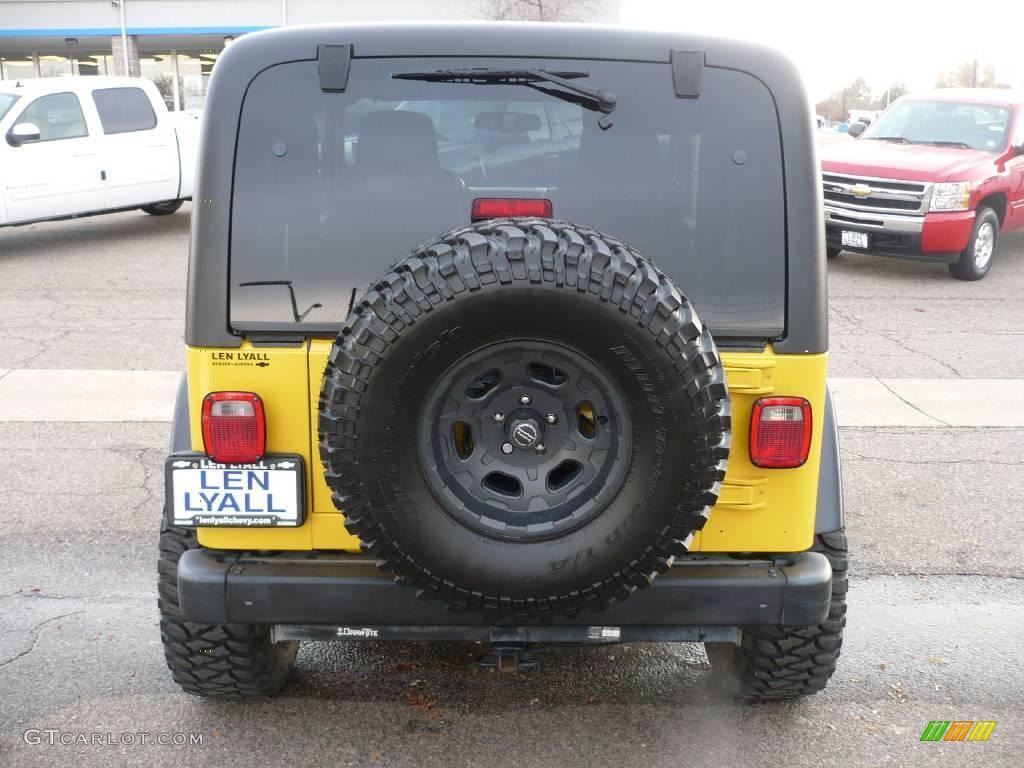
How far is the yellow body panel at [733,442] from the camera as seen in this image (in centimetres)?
299

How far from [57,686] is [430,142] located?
7.24ft

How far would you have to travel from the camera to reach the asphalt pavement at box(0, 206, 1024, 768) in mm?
3346

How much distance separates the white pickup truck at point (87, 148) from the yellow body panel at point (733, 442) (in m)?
9.82

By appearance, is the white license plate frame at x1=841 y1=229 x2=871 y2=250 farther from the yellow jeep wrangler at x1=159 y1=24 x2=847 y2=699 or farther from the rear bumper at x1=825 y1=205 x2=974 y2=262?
the yellow jeep wrangler at x1=159 y1=24 x2=847 y2=699

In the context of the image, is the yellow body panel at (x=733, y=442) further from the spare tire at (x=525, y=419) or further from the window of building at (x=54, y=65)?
the window of building at (x=54, y=65)

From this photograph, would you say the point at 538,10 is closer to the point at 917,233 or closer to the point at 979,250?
the point at 979,250

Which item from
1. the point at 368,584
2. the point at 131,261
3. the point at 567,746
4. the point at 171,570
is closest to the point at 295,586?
the point at 368,584

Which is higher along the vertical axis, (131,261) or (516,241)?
(516,241)

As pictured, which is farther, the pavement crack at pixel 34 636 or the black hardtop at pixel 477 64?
the pavement crack at pixel 34 636

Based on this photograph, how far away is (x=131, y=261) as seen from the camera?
12320mm

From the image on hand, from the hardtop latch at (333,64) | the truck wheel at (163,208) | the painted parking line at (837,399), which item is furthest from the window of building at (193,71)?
the hardtop latch at (333,64)

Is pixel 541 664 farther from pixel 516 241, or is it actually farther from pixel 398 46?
pixel 398 46

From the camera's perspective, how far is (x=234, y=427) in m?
3.04

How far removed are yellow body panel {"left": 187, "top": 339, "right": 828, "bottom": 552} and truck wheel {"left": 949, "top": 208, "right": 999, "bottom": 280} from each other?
9.63 meters
